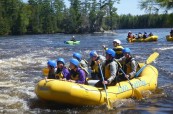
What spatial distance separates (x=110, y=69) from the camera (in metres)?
9.17

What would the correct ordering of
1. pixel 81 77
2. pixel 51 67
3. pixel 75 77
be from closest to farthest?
pixel 81 77, pixel 75 77, pixel 51 67

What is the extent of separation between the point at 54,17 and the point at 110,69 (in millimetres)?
81301

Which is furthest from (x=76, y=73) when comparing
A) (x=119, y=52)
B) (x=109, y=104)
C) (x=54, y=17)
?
(x=54, y=17)

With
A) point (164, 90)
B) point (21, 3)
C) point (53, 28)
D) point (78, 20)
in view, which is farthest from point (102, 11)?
point (164, 90)

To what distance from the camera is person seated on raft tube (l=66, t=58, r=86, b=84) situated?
878cm

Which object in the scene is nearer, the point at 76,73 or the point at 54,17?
the point at 76,73

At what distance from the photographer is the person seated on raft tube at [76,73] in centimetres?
878

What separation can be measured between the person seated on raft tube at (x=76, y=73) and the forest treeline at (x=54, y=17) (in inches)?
2669

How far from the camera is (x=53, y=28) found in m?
86.5

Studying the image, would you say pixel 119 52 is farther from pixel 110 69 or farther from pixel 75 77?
pixel 75 77

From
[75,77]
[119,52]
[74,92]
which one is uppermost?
[119,52]

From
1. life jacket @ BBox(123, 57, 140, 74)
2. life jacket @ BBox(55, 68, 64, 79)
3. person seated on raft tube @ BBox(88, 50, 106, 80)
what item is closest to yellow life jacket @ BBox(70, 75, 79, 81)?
life jacket @ BBox(55, 68, 64, 79)

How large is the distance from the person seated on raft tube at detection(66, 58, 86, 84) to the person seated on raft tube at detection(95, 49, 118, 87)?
0.55 metres

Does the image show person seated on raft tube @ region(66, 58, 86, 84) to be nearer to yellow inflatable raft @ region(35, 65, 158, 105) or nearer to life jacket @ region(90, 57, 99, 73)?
yellow inflatable raft @ region(35, 65, 158, 105)
